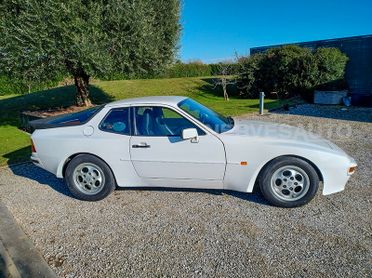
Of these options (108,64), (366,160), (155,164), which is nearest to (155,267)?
(155,164)

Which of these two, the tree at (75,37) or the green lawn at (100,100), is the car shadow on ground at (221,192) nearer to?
the green lawn at (100,100)

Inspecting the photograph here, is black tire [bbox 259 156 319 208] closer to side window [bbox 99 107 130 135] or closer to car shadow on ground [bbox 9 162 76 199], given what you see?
side window [bbox 99 107 130 135]

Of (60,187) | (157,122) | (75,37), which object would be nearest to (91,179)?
(60,187)

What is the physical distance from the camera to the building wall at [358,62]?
50.4 ft

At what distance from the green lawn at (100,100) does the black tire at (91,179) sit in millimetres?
2623

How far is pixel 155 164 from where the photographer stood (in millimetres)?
3760

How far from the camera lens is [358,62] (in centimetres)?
1582

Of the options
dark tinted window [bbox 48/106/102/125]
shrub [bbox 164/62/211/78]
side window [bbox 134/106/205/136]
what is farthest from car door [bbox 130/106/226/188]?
shrub [bbox 164/62/211/78]

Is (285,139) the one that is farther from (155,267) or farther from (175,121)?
(155,267)

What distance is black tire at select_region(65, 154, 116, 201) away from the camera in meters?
3.93

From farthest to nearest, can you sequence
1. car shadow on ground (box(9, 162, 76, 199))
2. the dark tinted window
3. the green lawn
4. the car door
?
the green lawn
car shadow on ground (box(9, 162, 76, 199))
the dark tinted window
the car door

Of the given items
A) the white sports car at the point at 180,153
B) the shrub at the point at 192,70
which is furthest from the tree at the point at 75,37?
the shrub at the point at 192,70

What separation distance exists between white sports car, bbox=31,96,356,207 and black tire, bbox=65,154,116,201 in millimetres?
14

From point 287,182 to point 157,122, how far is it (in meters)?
1.88
